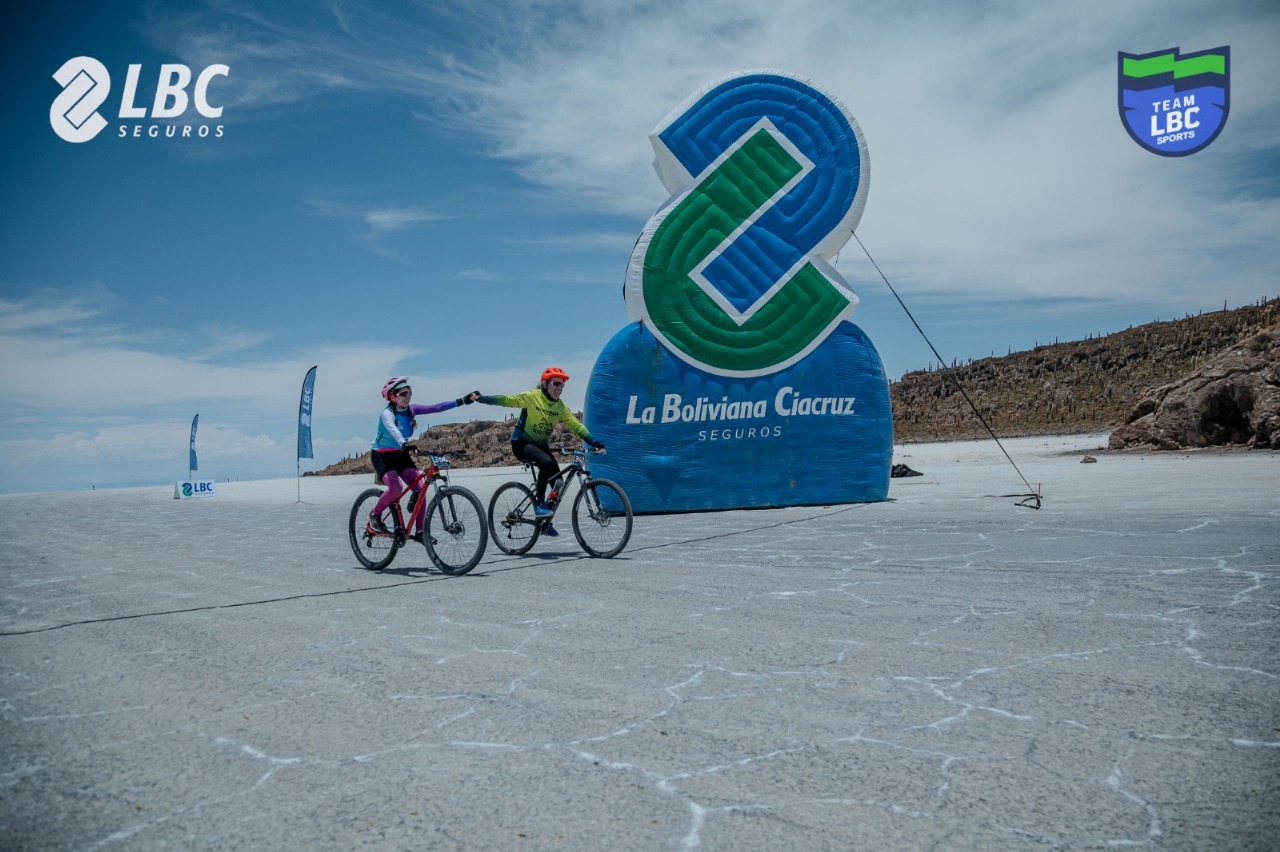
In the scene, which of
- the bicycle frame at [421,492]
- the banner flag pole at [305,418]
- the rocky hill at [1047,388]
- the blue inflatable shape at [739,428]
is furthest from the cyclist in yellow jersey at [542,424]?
the rocky hill at [1047,388]

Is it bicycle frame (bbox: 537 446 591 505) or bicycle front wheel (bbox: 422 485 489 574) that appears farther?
bicycle frame (bbox: 537 446 591 505)

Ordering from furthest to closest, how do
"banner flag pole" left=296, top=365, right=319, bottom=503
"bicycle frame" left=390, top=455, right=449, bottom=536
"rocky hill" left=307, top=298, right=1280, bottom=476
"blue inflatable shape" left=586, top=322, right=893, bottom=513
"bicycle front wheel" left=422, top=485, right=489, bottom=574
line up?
"rocky hill" left=307, top=298, right=1280, bottom=476, "banner flag pole" left=296, top=365, right=319, bottom=503, "blue inflatable shape" left=586, top=322, right=893, bottom=513, "bicycle frame" left=390, top=455, right=449, bottom=536, "bicycle front wheel" left=422, top=485, right=489, bottom=574

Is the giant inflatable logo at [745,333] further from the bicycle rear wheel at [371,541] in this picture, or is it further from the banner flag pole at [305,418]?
the banner flag pole at [305,418]

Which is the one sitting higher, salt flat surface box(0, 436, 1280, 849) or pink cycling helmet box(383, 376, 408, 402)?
pink cycling helmet box(383, 376, 408, 402)

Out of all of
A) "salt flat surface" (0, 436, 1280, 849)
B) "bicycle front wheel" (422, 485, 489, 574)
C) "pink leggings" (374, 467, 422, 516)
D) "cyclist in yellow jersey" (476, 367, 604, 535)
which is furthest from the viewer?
"cyclist in yellow jersey" (476, 367, 604, 535)

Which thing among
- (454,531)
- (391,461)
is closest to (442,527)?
(454,531)

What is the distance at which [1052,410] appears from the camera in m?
48.1

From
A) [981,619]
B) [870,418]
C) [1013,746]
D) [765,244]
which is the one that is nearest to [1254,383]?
[870,418]

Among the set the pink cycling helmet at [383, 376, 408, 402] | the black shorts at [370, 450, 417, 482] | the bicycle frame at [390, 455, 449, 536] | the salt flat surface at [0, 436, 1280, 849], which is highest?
the pink cycling helmet at [383, 376, 408, 402]

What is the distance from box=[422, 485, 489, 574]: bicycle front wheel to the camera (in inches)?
291

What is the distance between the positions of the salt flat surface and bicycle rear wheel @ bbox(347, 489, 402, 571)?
0.44 m

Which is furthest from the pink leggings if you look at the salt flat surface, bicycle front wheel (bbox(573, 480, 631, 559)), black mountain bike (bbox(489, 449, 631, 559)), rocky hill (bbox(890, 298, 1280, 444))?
rocky hill (bbox(890, 298, 1280, 444))

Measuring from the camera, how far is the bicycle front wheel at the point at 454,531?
24.3 ft

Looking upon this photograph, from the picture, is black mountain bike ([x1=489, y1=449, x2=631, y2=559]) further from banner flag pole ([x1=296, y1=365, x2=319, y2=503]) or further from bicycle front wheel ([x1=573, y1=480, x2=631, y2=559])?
banner flag pole ([x1=296, y1=365, x2=319, y2=503])
